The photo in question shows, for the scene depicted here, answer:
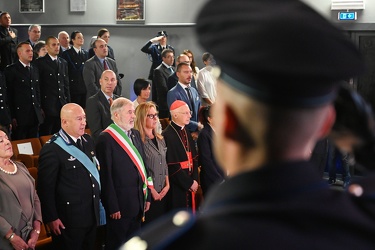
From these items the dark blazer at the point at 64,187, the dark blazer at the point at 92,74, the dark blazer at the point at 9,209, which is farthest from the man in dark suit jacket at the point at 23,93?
the dark blazer at the point at 9,209

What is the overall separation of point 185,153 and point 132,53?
6344mm

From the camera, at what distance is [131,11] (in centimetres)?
1234

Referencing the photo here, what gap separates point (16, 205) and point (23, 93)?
391 centimetres

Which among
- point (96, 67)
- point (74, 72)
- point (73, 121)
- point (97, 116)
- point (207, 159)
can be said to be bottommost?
point (207, 159)

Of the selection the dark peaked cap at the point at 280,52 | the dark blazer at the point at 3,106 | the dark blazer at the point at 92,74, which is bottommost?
the dark blazer at the point at 3,106

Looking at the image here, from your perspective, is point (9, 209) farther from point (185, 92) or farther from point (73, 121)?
point (185, 92)

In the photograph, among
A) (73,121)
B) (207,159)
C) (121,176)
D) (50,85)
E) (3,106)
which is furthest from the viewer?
(50,85)

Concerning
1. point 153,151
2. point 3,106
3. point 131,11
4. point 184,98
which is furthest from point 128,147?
point 131,11

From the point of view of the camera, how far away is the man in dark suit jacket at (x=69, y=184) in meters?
5.02

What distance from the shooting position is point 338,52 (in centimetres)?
95

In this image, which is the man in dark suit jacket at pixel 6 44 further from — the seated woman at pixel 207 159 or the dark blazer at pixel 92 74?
the seated woman at pixel 207 159

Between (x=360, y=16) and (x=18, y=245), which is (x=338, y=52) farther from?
(x=360, y=16)

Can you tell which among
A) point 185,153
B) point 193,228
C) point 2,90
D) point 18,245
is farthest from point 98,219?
point 193,228

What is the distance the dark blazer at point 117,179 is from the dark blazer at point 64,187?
0.31 meters
